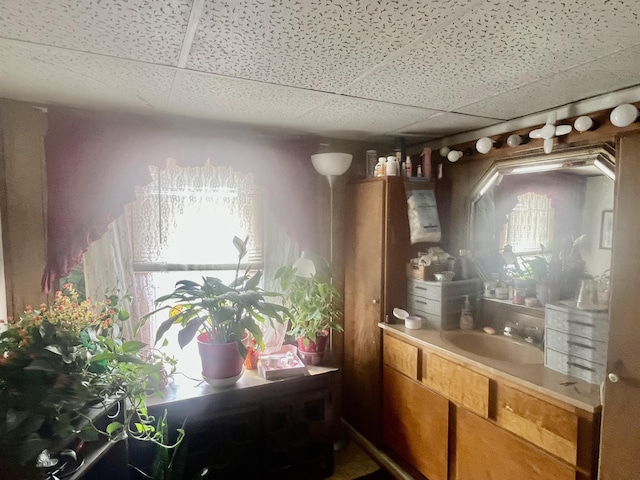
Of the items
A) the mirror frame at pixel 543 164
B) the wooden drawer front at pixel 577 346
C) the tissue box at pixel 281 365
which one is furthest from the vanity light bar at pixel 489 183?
the tissue box at pixel 281 365

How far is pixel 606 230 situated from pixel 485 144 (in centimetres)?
71

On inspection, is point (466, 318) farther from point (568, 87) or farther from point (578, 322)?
point (568, 87)

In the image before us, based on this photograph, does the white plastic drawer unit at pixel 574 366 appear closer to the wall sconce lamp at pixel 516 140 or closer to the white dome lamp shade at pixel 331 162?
the wall sconce lamp at pixel 516 140

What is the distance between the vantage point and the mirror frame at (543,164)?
167cm

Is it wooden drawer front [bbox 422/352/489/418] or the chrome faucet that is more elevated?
the chrome faucet

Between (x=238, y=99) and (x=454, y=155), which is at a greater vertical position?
(x=238, y=99)

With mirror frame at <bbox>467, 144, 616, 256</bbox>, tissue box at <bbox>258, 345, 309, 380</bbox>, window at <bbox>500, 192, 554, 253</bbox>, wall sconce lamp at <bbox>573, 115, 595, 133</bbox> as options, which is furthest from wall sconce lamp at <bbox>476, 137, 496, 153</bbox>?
tissue box at <bbox>258, 345, 309, 380</bbox>

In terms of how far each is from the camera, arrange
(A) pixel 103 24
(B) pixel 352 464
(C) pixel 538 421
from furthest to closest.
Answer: (B) pixel 352 464, (C) pixel 538 421, (A) pixel 103 24

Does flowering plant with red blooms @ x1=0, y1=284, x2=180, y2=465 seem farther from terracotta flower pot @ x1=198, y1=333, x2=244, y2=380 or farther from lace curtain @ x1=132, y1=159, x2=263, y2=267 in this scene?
lace curtain @ x1=132, y1=159, x2=263, y2=267

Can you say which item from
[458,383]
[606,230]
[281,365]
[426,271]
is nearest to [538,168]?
[606,230]

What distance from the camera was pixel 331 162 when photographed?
2330mm

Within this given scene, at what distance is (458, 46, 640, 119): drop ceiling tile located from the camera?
129 centimetres

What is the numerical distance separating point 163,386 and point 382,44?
6.12ft

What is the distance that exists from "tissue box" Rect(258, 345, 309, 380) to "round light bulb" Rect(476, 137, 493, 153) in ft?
5.14
